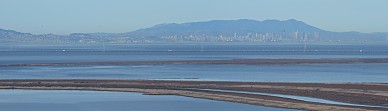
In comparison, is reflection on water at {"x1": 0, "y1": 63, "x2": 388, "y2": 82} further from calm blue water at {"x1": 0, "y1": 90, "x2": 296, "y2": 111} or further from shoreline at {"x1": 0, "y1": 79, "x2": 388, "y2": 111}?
calm blue water at {"x1": 0, "y1": 90, "x2": 296, "y2": 111}

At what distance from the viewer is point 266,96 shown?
40.9 metres

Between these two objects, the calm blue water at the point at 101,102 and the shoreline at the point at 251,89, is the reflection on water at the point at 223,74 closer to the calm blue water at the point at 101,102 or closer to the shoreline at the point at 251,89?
the shoreline at the point at 251,89

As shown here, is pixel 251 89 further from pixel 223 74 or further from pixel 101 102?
pixel 223 74

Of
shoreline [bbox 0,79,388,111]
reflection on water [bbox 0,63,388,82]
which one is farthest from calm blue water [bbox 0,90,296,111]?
reflection on water [bbox 0,63,388,82]

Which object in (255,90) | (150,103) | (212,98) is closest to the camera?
(150,103)

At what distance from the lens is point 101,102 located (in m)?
38.4

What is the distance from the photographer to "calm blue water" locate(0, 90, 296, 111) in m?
35.1

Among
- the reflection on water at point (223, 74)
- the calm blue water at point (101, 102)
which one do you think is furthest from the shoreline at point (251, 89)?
the reflection on water at point (223, 74)

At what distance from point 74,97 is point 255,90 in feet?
33.5

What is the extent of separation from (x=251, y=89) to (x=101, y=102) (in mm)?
11160

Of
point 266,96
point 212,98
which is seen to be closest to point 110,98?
point 212,98

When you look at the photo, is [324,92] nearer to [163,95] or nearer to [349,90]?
[349,90]

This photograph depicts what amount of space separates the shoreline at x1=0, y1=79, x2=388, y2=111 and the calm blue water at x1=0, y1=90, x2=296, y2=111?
1546 mm

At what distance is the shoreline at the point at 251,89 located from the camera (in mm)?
36594
